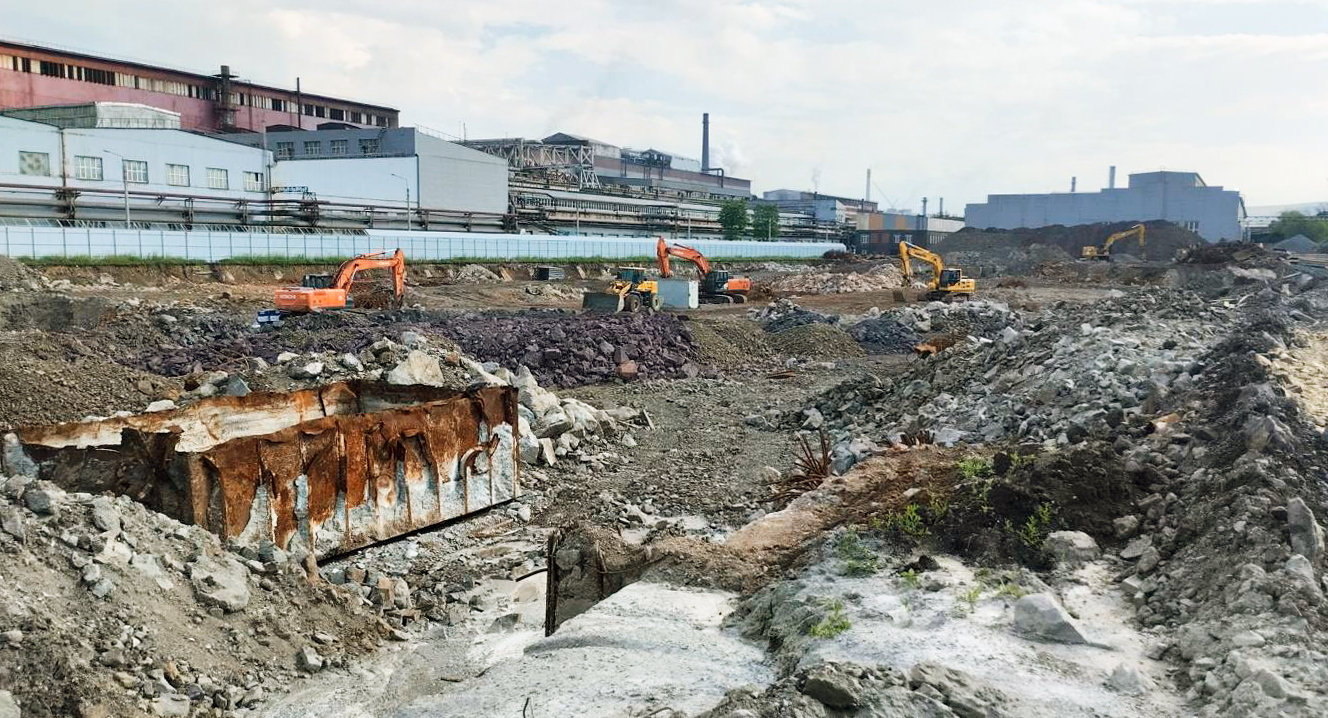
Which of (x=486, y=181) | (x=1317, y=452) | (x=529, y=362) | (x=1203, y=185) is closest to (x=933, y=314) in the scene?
(x=529, y=362)

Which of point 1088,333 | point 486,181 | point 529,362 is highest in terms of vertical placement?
point 486,181

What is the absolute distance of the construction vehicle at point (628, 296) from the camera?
2889 centimetres

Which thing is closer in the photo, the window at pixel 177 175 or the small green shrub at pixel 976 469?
the small green shrub at pixel 976 469

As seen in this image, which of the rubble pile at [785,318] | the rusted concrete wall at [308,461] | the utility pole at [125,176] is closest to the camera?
the rusted concrete wall at [308,461]

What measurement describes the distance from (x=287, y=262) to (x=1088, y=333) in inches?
1417

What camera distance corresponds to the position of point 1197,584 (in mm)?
5578

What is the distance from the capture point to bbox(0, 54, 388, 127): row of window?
172 ft

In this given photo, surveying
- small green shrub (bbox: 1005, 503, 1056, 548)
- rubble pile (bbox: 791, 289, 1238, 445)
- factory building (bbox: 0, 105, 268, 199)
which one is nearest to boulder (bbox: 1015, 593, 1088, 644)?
small green shrub (bbox: 1005, 503, 1056, 548)

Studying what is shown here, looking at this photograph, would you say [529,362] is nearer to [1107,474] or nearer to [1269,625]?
[1107,474]

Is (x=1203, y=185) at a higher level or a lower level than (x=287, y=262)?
higher

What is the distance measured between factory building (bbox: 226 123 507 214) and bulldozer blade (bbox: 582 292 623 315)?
26.6 metres

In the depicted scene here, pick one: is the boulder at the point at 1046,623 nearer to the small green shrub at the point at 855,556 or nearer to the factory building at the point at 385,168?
the small green shrub at the point at 855,556

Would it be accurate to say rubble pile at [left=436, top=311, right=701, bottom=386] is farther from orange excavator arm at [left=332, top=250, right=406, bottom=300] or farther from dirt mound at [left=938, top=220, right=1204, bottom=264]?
dirt mound at [left=938, top=220, right=1204, bottom=264]

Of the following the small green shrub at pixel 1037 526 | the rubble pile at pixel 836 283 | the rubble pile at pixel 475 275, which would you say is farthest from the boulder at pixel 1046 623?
the rubble pile at pixel 475 275
